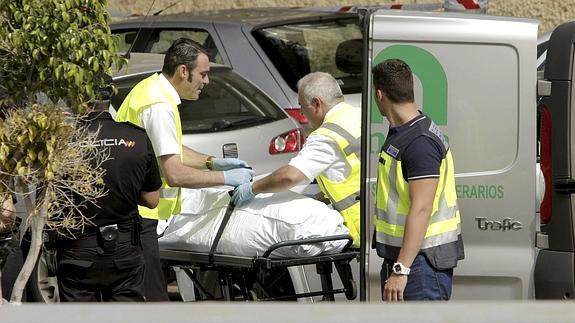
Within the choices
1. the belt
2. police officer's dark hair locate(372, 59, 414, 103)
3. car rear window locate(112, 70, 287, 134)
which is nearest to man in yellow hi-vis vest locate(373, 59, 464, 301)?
police officer's dark hair locate(372, 59, 414, 103)

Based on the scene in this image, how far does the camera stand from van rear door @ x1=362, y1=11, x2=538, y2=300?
6133 mm

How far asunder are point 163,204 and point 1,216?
1278mm

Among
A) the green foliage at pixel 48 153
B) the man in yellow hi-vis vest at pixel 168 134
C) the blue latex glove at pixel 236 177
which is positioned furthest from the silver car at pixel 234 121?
the green foliage at pixel 48 153

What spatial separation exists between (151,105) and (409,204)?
177cm

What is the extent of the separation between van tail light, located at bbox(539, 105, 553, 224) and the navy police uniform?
1852 millimetres

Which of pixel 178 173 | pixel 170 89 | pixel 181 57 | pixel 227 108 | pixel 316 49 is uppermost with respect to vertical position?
pixel 316 49

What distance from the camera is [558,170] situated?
6125 millimetres

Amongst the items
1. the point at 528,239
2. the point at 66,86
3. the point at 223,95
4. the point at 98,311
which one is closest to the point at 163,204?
the point at 66,86

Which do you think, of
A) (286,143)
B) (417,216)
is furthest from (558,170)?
(286,143)

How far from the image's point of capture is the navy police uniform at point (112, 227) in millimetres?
6203

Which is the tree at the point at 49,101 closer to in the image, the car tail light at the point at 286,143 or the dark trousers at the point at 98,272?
the dark trousers at the point at 98,272

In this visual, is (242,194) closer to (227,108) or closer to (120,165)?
(120,165)

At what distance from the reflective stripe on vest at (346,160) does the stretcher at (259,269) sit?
0.27m

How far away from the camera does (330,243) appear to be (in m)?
6.63
